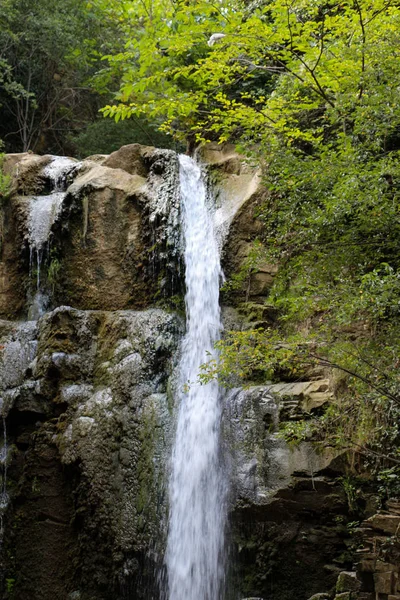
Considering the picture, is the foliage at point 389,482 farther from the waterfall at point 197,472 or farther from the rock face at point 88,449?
the rock face at point 88,449

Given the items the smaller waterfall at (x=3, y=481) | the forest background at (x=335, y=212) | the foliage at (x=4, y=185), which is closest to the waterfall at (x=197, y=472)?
the forest background at (x=335, y=212)

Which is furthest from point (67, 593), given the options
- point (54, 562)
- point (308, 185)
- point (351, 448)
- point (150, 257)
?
point (308, 185)

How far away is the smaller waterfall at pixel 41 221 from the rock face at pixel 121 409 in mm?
65

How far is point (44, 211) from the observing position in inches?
441

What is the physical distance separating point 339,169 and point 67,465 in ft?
16.8

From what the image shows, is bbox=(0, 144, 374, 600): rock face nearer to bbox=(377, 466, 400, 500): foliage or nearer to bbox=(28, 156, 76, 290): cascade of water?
bbox=(28, 156, 76, 290): cascade of water

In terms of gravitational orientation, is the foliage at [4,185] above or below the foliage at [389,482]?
above

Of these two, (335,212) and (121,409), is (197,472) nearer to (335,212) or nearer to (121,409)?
(121,409)

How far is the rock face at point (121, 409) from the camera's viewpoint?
24.1 feet

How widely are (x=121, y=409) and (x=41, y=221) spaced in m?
4.04

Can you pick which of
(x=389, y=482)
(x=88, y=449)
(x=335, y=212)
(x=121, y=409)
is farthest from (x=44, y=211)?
(x=389, y=482)

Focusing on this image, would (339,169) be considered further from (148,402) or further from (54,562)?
(54,562)

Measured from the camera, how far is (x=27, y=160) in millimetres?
12039

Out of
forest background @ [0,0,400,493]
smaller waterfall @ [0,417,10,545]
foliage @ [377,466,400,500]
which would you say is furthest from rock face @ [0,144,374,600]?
forest background @ [0,0,400,493]
